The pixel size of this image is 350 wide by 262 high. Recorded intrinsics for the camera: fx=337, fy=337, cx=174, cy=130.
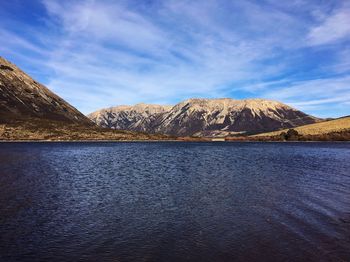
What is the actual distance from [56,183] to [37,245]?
3252cm

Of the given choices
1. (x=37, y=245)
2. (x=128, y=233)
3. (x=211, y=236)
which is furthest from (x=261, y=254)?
(x=37, y=245)

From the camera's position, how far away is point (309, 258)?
75.0ft

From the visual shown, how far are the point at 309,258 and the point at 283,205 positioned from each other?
16927 millimetres

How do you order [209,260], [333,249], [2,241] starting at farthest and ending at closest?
1. [2,241]
2. [333,249]
3. [209,260]

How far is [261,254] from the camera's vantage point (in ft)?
77.7

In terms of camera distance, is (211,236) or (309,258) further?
(211,236)

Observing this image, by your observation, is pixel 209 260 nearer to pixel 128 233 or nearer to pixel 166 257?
pixel 166 257

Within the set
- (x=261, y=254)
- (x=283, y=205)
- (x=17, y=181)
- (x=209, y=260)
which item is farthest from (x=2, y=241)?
(x=17, y=181)

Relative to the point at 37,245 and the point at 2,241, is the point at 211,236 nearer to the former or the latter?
the point at 37,245

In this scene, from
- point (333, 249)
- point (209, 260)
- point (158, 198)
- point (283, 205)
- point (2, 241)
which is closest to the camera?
point (209, 260)

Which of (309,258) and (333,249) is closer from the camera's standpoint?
(309,258)

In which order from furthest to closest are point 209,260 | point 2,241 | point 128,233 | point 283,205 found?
point 283,205 → point 128,233 → point 2,241 → point 209,260

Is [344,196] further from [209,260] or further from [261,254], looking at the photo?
[209,260]

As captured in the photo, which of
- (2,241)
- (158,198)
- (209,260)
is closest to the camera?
(209,260)
